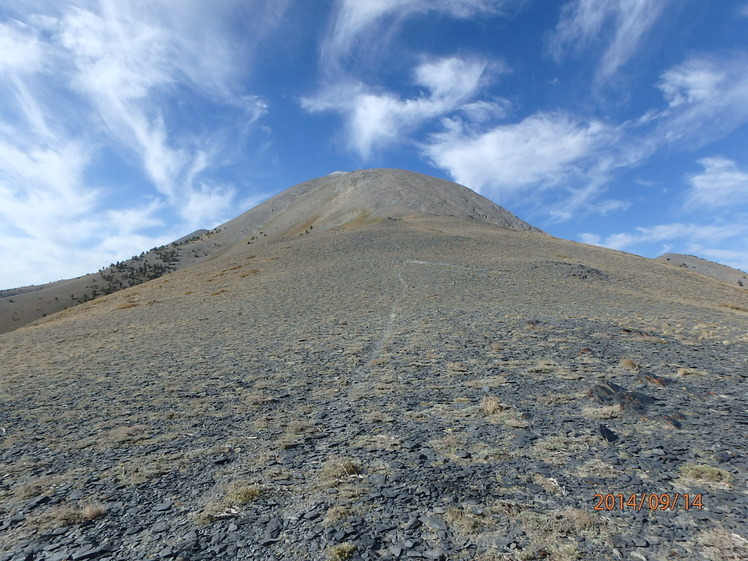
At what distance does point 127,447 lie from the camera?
8297 mm

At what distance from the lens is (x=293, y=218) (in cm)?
9888

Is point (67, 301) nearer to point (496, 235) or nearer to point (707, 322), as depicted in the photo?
point (496, 235)

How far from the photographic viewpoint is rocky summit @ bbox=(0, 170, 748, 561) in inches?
203

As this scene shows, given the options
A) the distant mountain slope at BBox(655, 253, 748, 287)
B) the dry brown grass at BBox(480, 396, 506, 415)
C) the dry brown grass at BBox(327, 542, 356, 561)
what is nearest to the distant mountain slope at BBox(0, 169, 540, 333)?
the distant mountain slope at BBox(655, 253, 748, 287)

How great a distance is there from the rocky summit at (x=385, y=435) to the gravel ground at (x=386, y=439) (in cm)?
4

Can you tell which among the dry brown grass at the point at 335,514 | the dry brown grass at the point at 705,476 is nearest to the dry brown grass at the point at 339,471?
the dry brown grass at the point at 335,514

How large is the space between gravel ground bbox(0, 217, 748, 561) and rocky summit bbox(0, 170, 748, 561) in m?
0.04

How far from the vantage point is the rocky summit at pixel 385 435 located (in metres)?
5.15

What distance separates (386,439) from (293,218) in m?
94.3

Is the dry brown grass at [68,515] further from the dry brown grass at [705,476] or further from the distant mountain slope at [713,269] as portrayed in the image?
the distant mountain slope at [713,269]

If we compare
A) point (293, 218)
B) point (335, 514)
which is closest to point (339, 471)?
point (335, 514)
